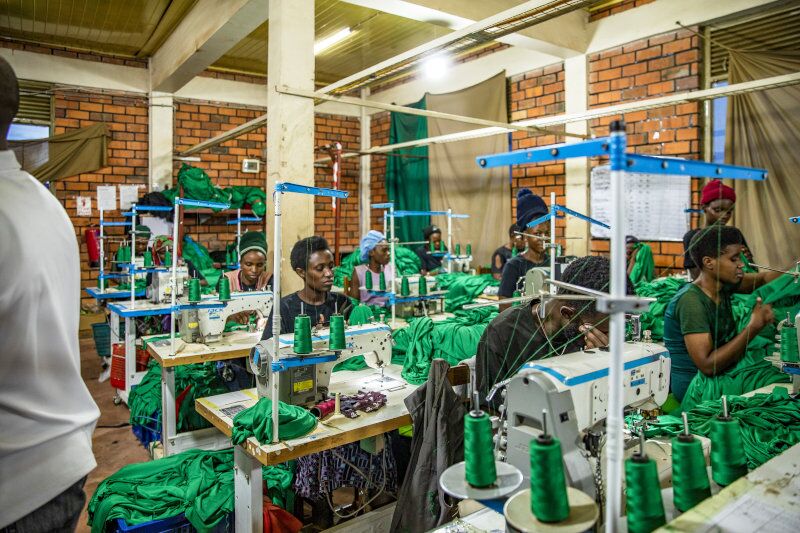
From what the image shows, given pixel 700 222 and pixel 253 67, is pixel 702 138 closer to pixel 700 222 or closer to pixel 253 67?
pixel 700 222

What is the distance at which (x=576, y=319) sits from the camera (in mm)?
2139

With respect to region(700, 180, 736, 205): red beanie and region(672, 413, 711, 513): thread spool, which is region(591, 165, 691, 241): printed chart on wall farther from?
region(672, 413, 711, 513): thread spool

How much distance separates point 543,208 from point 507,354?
3.48m

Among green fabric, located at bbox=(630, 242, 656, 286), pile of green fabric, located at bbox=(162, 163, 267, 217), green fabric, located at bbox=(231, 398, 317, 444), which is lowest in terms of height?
green fabric, located at bbox=(231, 398, 317, 444)

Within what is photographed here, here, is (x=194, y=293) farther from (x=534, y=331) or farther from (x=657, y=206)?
(x=657, y=206)

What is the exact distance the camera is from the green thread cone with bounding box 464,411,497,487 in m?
1.17

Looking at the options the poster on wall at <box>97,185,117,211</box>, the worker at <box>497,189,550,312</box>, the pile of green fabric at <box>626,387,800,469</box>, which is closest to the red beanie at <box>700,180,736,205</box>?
the worker at <box>497,189,550,312</box>

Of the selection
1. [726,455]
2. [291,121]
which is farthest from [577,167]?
[726,455]

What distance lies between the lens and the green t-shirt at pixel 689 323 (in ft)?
8.78

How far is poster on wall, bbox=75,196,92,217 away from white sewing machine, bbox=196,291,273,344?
478 centimetres

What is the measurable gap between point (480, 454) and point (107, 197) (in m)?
7.62

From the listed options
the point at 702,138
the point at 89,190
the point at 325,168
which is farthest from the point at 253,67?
the point at 702,138

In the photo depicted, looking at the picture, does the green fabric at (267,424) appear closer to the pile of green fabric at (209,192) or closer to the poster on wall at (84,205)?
the pile of green fabric at (209,192)

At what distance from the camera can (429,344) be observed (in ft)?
10.4
